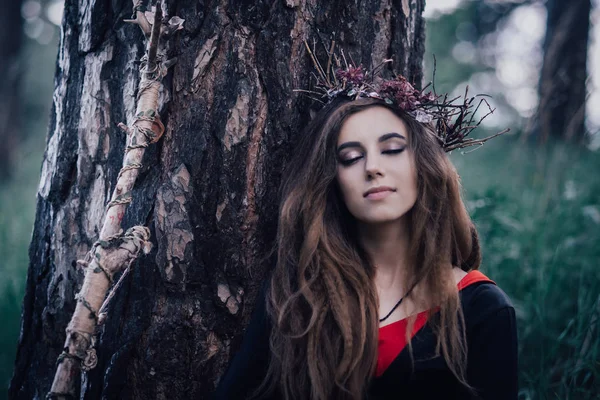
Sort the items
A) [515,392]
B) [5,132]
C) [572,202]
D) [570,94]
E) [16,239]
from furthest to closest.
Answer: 1. [5,132]
2. [570,94]
3. [16,239]
4. [572,202]
5. [515,392]

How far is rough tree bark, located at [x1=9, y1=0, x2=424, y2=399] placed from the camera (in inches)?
67.6

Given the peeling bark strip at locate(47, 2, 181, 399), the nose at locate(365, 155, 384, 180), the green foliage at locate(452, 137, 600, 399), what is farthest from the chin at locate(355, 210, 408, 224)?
the green foliage at locate(452, 137, 600, 399)

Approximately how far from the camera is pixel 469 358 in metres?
1.61

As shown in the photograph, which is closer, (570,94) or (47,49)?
(570,94)

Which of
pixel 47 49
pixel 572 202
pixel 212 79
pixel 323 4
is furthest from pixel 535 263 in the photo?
pixel 47 49

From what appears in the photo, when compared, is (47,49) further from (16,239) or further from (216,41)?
(216,41)

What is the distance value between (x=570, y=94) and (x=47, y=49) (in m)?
14.2

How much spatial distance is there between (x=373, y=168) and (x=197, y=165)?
25.2 inches

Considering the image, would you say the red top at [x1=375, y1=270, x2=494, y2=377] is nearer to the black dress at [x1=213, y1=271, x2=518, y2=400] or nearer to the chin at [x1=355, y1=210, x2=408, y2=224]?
the black dress at [x1=213, y1=271, x2=518, y2=400]

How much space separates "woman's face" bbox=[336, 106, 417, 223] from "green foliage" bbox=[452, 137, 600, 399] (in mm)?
1176

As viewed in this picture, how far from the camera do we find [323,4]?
179cm

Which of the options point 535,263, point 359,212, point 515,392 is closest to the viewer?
point 515,392

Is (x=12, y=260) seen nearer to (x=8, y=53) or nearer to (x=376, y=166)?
(x=376, y=166)

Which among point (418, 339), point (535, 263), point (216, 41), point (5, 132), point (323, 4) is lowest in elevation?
point (418, 339)
